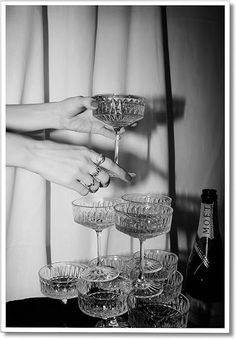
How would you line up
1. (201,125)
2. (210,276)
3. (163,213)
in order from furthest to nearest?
(201,125) < (210,276) < (163,213)

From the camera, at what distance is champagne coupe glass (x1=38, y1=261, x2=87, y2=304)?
76cm

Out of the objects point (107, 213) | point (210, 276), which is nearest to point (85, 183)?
point (107, 213)

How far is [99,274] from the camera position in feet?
2.57

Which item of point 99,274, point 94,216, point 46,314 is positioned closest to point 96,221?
point 94,216

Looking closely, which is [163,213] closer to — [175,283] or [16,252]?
[175,283]

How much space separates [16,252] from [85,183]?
30cm

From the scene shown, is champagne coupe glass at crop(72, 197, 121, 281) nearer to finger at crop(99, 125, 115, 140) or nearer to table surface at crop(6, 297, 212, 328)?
table surface at crop(6, 297, 212, 328)

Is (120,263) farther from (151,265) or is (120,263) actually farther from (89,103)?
(89,103)

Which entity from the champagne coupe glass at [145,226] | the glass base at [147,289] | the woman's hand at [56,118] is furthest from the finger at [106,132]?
the glass base at [147,289]

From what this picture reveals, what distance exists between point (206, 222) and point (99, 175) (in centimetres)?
27

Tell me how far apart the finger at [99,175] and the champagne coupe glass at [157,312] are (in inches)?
8.7

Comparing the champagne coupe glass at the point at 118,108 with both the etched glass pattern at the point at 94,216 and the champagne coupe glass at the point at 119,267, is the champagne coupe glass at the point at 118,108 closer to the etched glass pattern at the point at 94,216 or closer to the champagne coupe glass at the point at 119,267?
the etched glass pattern at the point at 94,216

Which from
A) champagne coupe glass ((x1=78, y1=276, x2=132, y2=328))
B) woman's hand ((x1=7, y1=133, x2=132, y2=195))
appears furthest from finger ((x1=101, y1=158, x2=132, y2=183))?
champagne coupe glass ((x1=78, y1=276, x2=132, y2=328))

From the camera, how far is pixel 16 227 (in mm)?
913
